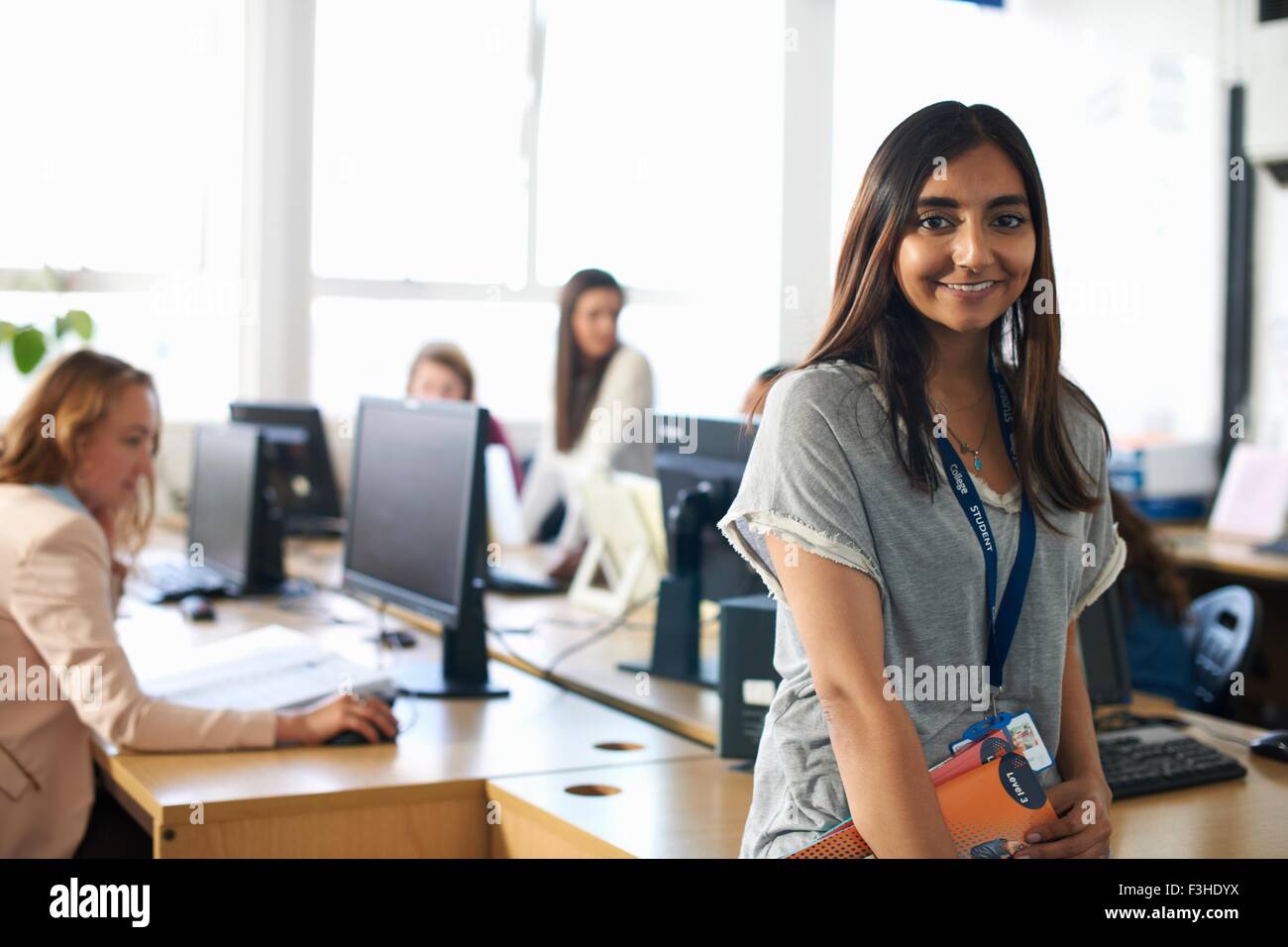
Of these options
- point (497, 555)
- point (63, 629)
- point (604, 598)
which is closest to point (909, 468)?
point (63, 629)

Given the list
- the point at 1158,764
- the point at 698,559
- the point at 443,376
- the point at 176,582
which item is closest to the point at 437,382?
the point at 443,376

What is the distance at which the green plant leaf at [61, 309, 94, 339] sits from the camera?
15.3 ft

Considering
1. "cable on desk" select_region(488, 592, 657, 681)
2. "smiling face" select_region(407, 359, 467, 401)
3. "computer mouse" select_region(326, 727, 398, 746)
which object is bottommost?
"computer mouse" select_region(326, 727, 398, 746)

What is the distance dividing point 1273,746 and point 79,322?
3.89m

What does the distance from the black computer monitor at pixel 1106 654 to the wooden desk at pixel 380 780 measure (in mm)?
721

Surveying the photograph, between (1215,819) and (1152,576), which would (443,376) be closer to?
(1152,576)

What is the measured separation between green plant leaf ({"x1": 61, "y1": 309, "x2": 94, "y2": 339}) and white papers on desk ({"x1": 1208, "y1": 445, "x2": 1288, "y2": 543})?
397 cm

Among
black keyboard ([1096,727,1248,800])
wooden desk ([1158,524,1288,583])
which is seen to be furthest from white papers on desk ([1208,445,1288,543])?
black keyboard ([1096,727,1248,800])

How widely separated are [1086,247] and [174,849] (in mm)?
5057

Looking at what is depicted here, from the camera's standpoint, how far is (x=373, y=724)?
2240 mm

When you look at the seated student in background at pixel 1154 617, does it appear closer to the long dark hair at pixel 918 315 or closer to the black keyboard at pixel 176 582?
the long dark hair at pixel 918 315

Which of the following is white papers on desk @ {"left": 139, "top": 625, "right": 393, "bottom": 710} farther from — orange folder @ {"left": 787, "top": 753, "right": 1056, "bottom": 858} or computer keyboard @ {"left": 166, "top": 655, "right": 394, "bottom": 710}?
orange folder @ {"left": 787, "top": 753, "right": 1056, "bottom": 858}

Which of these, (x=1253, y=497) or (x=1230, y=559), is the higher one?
(x=1253, y=497)

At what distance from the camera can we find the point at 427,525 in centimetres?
254
